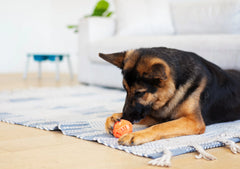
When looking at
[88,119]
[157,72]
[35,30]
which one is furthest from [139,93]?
[35,30]

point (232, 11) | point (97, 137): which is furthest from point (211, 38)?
point (97, 137)

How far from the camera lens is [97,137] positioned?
5.99 ft

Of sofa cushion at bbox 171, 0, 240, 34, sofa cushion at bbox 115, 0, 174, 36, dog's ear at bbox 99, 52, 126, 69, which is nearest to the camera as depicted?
dog's ear at bbox 99, 52, 126, 69

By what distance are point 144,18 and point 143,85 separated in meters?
3.05

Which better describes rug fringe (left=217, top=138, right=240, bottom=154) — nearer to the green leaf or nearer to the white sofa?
the white sofa

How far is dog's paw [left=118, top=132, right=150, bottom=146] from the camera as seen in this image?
166cm

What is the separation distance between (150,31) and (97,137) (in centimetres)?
305

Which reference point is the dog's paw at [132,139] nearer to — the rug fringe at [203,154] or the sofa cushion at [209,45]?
the rug fringe at [203,154]

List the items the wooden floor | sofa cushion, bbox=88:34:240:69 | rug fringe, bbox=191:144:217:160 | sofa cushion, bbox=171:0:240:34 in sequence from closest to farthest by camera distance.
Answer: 1. the wooden floor
2. rug fringe, bbox=191:144:217:160
3. sofa cushion, bbox=88:34:240:69
4. sofa cushion, bbox=171:0:240:34

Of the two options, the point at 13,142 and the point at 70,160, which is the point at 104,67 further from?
the point at 70,160

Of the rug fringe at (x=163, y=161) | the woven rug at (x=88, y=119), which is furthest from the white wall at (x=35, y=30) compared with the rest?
the rug fringe at (x=163, y=161)

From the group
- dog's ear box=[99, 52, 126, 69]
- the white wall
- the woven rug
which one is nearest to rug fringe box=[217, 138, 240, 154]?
the woven rug

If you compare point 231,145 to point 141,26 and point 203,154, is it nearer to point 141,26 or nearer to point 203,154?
point 203,154

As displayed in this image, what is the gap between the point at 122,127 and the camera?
5.86ft
